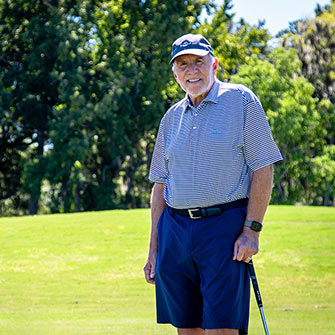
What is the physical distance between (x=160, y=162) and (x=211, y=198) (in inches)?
21.3

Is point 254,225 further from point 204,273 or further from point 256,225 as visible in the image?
point 204,273

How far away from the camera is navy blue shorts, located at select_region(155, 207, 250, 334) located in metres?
3.65

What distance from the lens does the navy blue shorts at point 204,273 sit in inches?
144

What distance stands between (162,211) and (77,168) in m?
29.0

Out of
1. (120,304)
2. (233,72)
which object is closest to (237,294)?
(120,304)

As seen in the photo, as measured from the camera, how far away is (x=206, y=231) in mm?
3691

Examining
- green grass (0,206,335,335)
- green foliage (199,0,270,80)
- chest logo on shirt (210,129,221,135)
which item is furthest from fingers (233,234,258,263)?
green foliage (199,0,270,80)

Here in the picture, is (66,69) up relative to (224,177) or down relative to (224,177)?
up

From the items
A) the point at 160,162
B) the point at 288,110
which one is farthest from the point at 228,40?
the point at 160,162

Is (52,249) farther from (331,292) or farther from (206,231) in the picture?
(206,231)

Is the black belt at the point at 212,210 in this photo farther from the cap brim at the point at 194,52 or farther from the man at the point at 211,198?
the cap brim at the point at 194,52

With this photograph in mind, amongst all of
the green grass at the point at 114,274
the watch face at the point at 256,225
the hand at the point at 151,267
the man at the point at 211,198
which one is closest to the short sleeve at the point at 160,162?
the man at the point at 211,198

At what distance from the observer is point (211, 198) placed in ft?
12.2

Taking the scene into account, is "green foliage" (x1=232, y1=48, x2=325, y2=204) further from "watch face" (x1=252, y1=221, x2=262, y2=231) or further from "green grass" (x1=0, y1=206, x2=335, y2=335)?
"watch face" (x1=252, y1=221, x2=262, y2=231)
